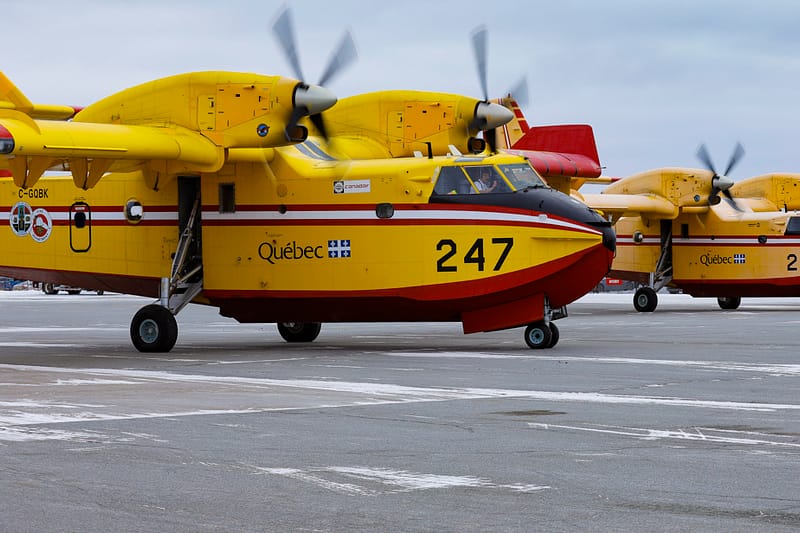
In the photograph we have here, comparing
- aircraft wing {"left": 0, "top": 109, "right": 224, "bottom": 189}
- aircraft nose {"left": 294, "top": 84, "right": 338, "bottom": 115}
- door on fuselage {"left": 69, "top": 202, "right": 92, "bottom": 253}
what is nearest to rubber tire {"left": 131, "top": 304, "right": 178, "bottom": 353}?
aircraft wing {"left": 0, "top": 109, "right": 224, "bottom": 189}

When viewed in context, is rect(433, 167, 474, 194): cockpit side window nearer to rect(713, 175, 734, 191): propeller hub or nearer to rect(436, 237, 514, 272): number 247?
rect(436, 237, 514, 272): number 247

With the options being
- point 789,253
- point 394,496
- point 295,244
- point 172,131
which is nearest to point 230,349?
point 295,244

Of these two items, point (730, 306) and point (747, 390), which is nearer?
A: point (747, 390)

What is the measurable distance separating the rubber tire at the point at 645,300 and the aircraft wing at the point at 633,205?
2.41 meters

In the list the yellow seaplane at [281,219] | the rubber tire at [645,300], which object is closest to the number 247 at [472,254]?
the yellow seaplane at [281,219]

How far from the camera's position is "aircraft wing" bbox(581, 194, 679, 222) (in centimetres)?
3772

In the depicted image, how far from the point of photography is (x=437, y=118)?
23.1 metres

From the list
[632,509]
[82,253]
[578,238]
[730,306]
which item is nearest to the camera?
[632,509]

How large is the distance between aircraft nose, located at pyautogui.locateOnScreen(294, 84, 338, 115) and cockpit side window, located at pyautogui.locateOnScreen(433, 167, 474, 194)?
2293mm

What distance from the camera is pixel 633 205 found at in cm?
3809

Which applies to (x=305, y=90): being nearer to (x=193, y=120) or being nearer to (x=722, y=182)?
(x=193, y=120)

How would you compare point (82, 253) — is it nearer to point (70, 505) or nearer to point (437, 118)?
point (437, 118)

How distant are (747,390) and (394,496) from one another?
24.1ft

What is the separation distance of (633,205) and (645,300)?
3136 millimetres
